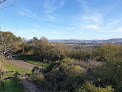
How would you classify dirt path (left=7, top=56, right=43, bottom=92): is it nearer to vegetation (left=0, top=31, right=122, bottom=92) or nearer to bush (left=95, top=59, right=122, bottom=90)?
vegetation (left=0, top=31, right=122, bottom=92)

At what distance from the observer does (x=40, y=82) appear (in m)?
7.37

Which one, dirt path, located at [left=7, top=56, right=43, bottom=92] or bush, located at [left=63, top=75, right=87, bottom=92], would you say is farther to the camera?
dirt path, located at [left=7, top=56, right=43, bottom=92]

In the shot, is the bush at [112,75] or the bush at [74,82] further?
the bush at [74,82]

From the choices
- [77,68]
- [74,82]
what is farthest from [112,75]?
[77,68]

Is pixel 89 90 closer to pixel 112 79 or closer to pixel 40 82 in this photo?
pixel 112 79

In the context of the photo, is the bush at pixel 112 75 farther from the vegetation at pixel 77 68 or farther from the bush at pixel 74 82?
the bush at pixel 74 82

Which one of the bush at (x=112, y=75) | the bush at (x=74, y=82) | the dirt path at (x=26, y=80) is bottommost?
the dirt path at (x=26, y=80)

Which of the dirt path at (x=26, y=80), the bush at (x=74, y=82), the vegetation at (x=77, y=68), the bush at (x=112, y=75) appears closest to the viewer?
the bush at (x=112, y=75)

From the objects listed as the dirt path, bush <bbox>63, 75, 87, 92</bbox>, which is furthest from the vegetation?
the dirt path

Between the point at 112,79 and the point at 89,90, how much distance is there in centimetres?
151

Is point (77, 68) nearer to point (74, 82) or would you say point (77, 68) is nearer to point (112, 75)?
point (74, 82)

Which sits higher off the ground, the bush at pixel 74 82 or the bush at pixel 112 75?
the bush at pixel 112 75

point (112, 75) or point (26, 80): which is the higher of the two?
point (112, 75)

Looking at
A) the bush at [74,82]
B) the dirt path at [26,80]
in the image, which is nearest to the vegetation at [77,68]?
the bush at [74,82]
